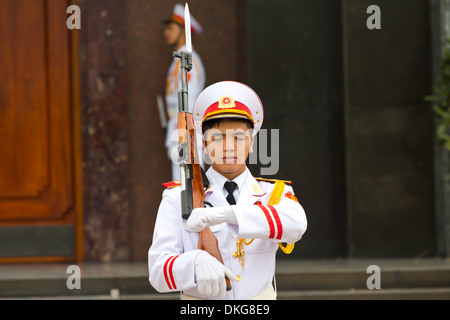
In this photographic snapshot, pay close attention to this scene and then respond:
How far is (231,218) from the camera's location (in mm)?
2625

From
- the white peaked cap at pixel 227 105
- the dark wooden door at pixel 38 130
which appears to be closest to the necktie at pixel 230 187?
the white peaked cap at pixel 227 105

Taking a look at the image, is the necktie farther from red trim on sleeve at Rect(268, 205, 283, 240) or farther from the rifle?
red trim on sleeve at Rect(268, 205, 283, 240)

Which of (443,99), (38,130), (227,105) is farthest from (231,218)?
(38,130)

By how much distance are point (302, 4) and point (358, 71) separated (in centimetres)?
95

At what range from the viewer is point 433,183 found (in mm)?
8578

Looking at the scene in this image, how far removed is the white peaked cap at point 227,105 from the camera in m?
2.85

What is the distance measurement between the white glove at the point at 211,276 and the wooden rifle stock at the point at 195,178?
0.50ft

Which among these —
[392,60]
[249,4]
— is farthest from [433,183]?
[249,4]

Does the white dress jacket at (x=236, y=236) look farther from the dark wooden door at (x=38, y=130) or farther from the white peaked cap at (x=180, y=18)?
the dark wooden door at (x=38, y=130)

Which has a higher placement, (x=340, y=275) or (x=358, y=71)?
(x=358, y=71)

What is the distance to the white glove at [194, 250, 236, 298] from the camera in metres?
2.54

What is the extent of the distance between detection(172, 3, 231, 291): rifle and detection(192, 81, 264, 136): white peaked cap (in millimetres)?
76


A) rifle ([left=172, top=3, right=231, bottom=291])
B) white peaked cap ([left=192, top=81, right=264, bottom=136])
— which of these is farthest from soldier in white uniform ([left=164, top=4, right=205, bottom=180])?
rifle ([left=172, top=3, right=231, bottom=291])
